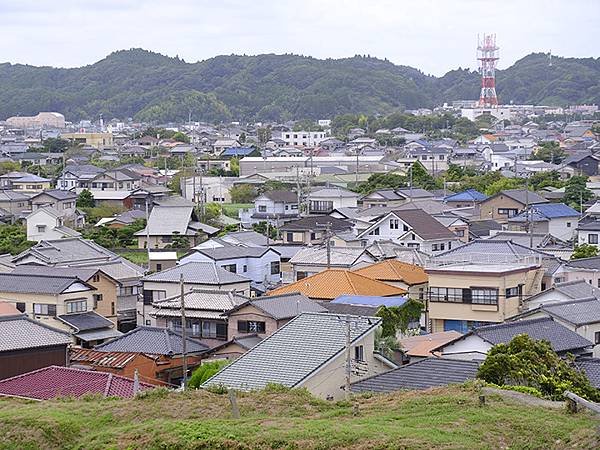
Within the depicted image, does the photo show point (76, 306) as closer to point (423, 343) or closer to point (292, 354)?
point (423, 343)

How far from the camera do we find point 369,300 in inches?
868

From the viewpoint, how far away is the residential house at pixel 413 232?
103 ft

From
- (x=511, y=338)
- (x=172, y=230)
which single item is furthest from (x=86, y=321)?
(x=172, y=230)

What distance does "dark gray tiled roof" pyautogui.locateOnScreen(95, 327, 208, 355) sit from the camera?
65.0 ft

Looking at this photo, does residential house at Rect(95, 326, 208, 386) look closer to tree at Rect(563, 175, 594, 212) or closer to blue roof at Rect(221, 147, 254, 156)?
tree at Rect(563, 175, 594, 212)

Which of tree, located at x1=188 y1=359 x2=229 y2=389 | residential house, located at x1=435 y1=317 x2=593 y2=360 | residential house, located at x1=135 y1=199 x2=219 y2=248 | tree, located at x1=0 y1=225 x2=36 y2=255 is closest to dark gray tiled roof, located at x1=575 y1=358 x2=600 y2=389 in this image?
residential house, located at x1=435 y1=317 x2=593 y2=360

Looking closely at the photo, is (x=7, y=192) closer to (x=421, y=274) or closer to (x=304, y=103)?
(x=421, y=274)

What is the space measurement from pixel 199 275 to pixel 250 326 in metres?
4.33

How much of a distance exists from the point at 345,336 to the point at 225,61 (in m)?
145

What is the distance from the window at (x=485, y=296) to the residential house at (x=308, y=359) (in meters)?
6.28

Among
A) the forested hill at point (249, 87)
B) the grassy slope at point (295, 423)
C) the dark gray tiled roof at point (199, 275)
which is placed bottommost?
the dark gray tiled roof at point (199, 275)

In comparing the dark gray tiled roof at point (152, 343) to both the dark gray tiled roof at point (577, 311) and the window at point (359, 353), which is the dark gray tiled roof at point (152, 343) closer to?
the window at point (359, 353)

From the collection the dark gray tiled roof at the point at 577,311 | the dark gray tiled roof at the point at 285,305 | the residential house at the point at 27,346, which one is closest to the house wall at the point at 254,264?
the dark gray tiled roof at the point at 285,305

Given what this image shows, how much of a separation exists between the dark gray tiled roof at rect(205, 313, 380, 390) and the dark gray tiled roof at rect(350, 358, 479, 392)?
0.68 m
